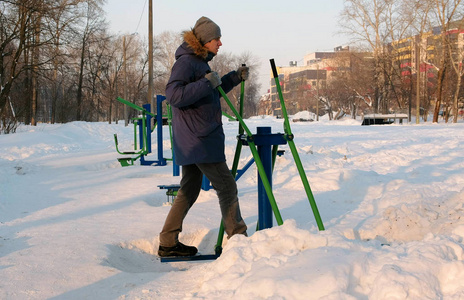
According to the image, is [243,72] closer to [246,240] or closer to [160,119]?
[246,240]

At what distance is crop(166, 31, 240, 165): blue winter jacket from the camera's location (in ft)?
10.6

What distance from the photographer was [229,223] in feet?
11.2

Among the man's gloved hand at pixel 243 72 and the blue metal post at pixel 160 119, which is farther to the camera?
the blue metal post at pixel 160 119

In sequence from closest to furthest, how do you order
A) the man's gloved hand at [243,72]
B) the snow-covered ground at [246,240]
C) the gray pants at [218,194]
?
1. the snow-covered ground at [246,240]
2. the gray pants at [218,194]
3. the man's gloved hand at [243,72]

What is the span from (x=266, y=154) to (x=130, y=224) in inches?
70.1

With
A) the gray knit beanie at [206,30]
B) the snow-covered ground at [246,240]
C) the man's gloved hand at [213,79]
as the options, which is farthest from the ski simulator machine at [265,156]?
the gray knit beanie at [206,30]

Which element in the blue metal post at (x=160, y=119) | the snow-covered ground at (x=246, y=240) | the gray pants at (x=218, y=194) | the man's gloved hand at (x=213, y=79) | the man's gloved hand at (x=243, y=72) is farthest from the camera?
the blue metal post at (x=160, y=119)

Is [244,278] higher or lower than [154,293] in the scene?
higher

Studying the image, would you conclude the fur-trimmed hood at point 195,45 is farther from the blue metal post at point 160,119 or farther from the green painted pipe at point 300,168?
the blue metal post at point 160,119

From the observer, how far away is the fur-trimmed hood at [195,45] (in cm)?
341

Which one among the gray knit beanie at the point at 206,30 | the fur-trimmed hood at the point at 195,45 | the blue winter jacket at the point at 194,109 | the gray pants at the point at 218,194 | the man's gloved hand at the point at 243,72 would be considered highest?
the gray knit beanie at the point at 206,30

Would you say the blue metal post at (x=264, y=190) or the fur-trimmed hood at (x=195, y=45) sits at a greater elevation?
the fur-trimmed hood at (x=195, y=45)

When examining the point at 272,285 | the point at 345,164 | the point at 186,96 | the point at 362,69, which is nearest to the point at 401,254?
the point at 272,285

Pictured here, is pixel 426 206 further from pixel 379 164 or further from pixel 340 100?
pixel 340 100
